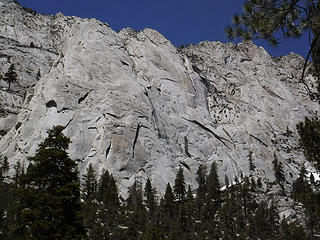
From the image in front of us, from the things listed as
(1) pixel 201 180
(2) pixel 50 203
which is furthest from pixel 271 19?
(1) pixel 201 180

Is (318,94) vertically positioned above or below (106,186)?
below

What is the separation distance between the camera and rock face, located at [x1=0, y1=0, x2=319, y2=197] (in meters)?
79.6

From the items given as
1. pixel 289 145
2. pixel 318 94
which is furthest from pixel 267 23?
pixel 289 145

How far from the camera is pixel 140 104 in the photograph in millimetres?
88250

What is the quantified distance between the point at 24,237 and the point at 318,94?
1424 centimetres

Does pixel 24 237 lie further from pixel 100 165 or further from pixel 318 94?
pixel 100 165

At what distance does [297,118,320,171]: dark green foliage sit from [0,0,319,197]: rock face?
2302 inches

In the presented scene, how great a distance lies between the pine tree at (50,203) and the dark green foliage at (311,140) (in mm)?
10914

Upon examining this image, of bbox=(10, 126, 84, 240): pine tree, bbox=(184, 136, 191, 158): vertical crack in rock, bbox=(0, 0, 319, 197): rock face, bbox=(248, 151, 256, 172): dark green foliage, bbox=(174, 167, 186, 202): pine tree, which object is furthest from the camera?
bbox=(248, 151, 256, 172): dark green foliage

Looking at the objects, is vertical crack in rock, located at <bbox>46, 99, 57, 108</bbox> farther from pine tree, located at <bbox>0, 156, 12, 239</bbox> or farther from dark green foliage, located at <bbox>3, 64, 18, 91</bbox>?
pine tree, located at <bbox>0, 156, 12, 239</bbox>

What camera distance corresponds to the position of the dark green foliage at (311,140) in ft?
50.8

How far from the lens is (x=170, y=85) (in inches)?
4082

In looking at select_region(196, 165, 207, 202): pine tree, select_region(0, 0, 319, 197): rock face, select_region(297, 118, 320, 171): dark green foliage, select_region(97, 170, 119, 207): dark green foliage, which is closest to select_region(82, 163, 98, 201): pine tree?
select_region(97, 170, 119, 207): dark green foliage

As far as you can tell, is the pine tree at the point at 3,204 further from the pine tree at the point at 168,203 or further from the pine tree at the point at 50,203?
the pine tree at the point at 168,203
